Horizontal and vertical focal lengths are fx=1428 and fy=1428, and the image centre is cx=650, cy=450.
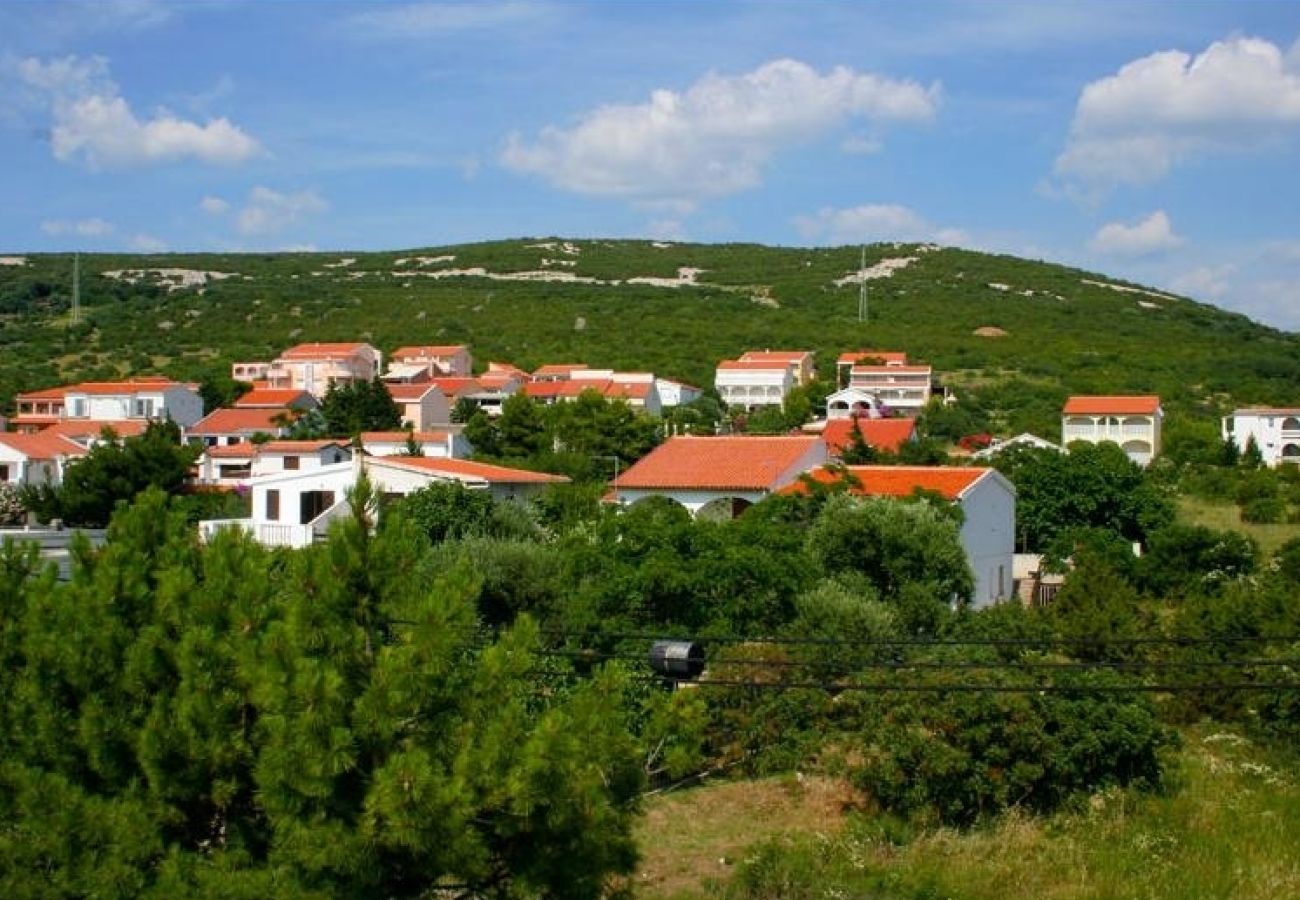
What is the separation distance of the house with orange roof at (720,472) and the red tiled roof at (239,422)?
1245 inches

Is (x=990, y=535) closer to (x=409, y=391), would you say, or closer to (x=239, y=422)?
(x=239, y=422)

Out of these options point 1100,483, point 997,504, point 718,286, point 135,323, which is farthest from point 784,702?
point 718,286

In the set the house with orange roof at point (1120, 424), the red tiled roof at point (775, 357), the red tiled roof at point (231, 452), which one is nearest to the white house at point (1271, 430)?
the house with orange roof at point (1120, 424)

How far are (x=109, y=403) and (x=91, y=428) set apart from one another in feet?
27.0

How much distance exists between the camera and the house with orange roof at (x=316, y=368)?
3201 inches

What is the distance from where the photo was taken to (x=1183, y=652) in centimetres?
2047

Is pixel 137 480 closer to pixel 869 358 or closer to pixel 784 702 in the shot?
pixel 784 702

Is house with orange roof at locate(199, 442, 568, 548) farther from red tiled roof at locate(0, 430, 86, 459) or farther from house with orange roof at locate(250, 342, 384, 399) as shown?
house with orange roof at locate(250, 342, 384, 399)

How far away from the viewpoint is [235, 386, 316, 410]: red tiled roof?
70.0 meters

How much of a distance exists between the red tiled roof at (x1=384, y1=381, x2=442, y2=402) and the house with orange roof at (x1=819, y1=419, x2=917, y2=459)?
23366 mm

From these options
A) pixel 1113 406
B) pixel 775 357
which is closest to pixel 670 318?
pixel 775 357

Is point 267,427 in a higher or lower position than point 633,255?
lower

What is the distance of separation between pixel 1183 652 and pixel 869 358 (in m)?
63.1

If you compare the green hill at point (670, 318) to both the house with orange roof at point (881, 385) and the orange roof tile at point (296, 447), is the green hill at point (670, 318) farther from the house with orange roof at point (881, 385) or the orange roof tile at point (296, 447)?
the orange roof tile at point (296, 447)
